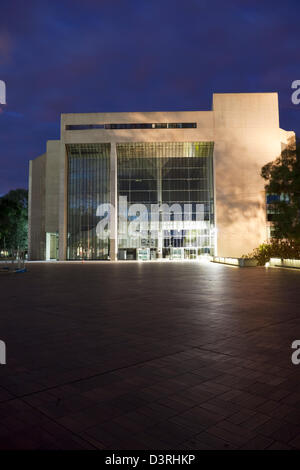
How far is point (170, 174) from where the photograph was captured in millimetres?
55000

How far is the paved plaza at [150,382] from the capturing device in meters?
2.61

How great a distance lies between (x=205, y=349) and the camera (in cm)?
493

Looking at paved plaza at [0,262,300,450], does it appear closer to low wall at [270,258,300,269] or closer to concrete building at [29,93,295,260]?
low wall at [270,258,300,269]

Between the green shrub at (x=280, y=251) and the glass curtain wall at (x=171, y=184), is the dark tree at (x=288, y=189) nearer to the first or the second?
the green shrub at (x=280, y=251)

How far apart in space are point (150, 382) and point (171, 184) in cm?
5218

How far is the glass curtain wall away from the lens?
2127 inches

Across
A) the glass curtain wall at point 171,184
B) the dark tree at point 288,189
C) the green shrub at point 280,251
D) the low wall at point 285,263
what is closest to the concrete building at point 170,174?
the glass curtain wall at point 171,184

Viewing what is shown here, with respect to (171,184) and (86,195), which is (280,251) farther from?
(86,195)

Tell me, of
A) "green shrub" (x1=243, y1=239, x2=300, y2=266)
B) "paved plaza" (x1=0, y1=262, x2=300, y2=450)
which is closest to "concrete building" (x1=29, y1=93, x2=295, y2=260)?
"green shrub" (x1=243, y1=239, x2=300, y2=266)

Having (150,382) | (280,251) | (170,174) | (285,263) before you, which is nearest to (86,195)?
(170,174)

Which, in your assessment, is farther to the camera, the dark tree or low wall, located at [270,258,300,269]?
the dark tree

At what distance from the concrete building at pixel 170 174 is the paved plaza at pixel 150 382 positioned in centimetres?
4613

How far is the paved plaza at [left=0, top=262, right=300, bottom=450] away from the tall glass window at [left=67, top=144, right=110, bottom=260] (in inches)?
1874
